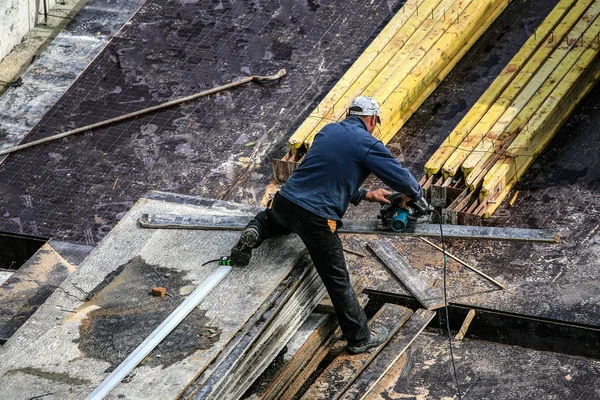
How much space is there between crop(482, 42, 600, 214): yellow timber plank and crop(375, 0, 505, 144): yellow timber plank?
118 cm

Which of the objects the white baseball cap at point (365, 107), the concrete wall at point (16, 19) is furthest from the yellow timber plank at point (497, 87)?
the concrete wall at point (16, 19)

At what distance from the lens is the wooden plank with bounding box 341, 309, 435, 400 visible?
852 cm

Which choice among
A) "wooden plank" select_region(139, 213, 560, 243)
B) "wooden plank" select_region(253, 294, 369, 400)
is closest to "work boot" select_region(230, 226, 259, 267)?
"wooden plank" select_region(139, 213, 560, 243)

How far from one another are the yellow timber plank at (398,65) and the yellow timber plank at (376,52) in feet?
0.15

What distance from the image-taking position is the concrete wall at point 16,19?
13.2 m

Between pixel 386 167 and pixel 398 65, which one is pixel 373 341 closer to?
pixel 386 167

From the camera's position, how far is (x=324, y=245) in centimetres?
819

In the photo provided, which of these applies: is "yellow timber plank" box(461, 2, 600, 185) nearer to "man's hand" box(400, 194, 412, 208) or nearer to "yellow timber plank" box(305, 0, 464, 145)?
"yellow timber plank" box(305, 0, 464, 145)

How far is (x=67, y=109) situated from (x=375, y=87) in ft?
10.1

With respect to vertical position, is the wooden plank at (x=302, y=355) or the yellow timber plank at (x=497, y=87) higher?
the yellow timber plank at (x=497, y=87)

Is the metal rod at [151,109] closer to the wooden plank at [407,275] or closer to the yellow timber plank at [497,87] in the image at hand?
the yellow timber plank at [497,87]

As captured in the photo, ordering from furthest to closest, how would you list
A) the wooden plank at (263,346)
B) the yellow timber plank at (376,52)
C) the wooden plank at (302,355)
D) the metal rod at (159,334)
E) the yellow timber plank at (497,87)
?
the yellow timber plank at (376,52) → the yellow timber plank at (497,87) → the wooden plank at (302,355) → the wooden plank at (263,346) → the metal rod at (159,334)

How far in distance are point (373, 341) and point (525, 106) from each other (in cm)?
329

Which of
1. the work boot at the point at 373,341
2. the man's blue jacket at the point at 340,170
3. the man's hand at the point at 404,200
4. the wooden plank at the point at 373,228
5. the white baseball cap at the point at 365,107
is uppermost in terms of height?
the white baseball cap at the point at 365,107
